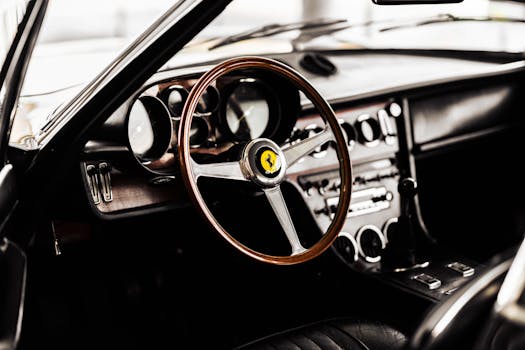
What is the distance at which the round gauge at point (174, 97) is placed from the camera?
1.85m

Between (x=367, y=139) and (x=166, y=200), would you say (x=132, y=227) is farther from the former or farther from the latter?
(x=367, y=139)

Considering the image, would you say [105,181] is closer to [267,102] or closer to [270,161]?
[270,161]

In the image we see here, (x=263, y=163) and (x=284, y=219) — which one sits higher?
(x=263, y=163)

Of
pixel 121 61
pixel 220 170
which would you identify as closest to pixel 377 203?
pixel 220 170

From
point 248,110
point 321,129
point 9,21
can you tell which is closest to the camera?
point 9,21

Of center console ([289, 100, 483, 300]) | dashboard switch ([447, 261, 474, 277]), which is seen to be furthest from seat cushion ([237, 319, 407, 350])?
dashboard switch ([447, 261, 474, 277])

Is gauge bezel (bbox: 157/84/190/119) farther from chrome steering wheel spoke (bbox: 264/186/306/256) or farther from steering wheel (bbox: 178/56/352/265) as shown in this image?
chrome steering wheel spoke (bbox: 264/186/306/256)

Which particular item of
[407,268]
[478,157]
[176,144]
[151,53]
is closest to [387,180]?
[407,268]

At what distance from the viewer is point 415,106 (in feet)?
8.21

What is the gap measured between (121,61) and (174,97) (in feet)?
1.53

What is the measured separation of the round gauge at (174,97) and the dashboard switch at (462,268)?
97cm

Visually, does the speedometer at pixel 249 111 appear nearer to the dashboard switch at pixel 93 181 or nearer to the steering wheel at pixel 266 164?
the steering wheel at pixel 266 164

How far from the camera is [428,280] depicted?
6.93 ft

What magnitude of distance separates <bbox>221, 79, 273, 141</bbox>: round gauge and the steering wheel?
166 mm
